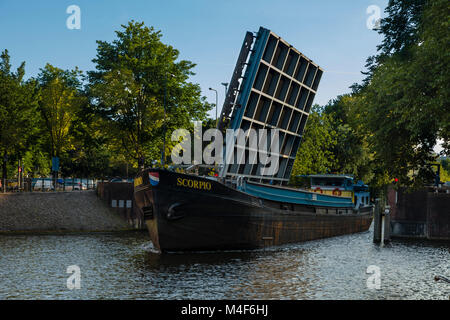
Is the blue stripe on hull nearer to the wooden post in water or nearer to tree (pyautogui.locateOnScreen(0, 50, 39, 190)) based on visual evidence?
the wooden post in water

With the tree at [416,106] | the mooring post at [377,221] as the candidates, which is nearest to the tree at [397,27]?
the tree at [416,106]

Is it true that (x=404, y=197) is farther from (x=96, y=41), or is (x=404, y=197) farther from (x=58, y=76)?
(x=58, y=76)

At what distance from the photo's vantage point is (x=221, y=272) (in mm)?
19312

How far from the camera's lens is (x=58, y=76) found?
57781 mm

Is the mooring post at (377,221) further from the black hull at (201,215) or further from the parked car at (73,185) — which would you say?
the parked car at (73,185)

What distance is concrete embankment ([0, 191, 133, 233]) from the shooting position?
115 feet

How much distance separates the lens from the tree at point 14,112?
4650 cm

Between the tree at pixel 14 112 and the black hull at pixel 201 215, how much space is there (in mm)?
27330

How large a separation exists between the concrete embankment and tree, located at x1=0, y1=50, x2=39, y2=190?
10.2 meters

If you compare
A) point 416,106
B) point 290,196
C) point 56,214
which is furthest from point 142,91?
point 416,106

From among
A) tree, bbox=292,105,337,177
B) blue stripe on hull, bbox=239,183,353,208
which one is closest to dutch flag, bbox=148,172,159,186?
blue stripe on hull, bbox=239,183,353,208

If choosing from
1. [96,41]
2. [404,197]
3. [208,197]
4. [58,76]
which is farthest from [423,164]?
[58,76]

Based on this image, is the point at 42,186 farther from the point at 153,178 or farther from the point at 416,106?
the point at 416,106

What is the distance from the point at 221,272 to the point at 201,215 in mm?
4333
